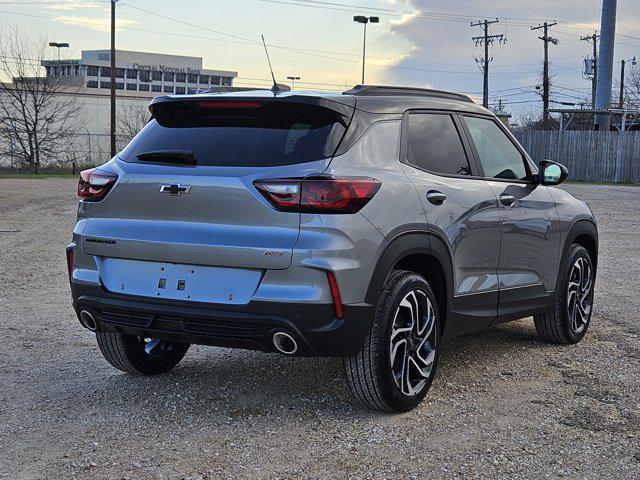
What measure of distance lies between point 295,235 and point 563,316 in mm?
3129

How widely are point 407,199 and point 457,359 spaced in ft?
6.19

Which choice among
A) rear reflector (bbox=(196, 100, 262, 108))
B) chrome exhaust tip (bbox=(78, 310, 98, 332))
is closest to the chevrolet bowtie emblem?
rear reflector (bbox=(196, 100, 262, 108))

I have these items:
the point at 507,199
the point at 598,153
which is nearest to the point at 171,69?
the point at 598,153

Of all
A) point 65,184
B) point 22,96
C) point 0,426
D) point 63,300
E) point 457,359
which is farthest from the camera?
Result: point 22,96

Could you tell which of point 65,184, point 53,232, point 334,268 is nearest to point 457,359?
point 334,268

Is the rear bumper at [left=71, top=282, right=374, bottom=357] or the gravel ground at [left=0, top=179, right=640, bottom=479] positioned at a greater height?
the rear bumper at [left=71, top=282, right=374, bottom=357]

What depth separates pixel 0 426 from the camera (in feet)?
15.8

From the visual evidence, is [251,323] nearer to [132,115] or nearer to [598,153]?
[598,153]

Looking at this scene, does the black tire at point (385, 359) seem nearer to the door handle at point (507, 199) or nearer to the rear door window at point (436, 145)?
the rear door window at point (436, 145)

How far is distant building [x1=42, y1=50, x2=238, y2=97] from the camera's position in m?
139

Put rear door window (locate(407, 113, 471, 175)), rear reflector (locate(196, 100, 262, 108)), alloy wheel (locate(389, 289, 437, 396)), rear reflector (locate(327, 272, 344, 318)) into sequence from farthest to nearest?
1. rear door window (locate(407, 113, 471, 175))
2. alloy wheel (locate(389, 289, 437, 396))
3. rear reflector (locate(196, 100, 262, 108))
4. rear reflector (locate(327, 272, 344, 318))

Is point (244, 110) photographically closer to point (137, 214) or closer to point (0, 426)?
point (137, 214)

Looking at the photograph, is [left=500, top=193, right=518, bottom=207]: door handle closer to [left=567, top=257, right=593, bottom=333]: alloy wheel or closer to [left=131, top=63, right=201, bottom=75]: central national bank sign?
[left=567, top=257, right=593, bottom=333]: alloy wheel

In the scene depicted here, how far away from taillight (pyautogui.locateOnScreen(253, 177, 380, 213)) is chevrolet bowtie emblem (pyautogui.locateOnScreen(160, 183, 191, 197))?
392 millimetres
